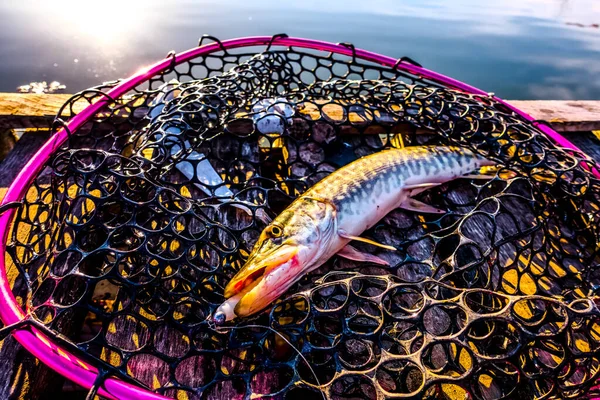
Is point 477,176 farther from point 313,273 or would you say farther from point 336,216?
point 313,273

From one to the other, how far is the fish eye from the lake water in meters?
5.19

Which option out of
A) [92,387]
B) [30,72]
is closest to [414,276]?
[92,387]

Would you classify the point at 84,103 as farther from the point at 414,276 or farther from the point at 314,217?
the point at 414,276

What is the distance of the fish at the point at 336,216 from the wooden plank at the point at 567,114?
1.54m

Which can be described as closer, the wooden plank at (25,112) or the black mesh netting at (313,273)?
the black mesh netting at (313,273)

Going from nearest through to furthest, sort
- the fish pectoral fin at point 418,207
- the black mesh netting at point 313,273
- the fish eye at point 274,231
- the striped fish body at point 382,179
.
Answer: the black mesh netting at point 313,273 < the fish eye at point 274,231 < the striped fish body at point 382,179 < the fish pectoral fin at point 418,207

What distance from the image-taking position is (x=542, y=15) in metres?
12.2

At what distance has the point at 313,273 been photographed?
2.04 metres

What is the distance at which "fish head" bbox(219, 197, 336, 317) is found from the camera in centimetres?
161

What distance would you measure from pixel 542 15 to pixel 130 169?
1491 centimetres

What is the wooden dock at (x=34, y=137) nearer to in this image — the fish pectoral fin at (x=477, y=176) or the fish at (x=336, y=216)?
the fish at (x=336, y=216)

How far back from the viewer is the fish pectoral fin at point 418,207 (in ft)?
7.43

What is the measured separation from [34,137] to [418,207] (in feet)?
10.1

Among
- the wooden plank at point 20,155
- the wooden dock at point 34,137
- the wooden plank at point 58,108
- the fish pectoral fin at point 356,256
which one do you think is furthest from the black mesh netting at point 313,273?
the wooden plank at point 58,108
